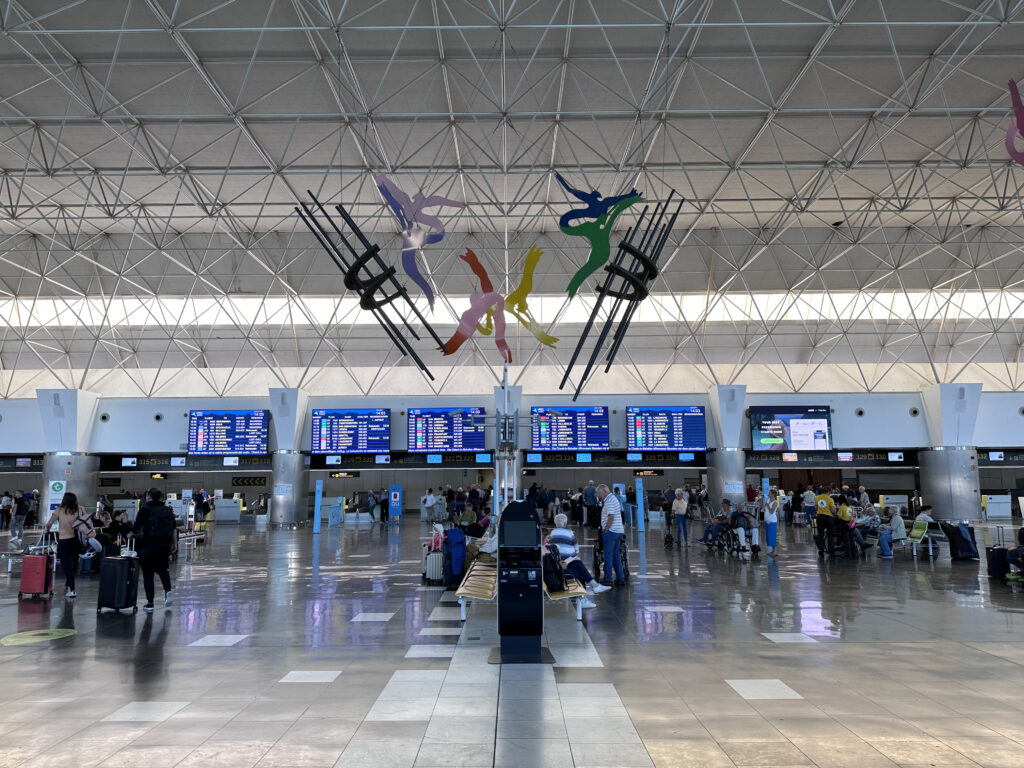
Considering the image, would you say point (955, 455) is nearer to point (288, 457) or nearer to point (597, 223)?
point (597, 223)

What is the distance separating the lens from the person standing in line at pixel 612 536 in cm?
1205

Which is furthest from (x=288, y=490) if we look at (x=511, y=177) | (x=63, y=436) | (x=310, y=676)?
(x=310, y=676)

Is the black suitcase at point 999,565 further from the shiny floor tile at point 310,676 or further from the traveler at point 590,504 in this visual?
the traveler at point 590,504

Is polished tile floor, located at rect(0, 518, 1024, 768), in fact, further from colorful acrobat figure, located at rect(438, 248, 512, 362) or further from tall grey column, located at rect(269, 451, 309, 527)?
tall grey column, located at rect(269, 451, 309, 527)

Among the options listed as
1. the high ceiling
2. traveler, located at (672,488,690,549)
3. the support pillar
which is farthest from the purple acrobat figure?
the support pillar

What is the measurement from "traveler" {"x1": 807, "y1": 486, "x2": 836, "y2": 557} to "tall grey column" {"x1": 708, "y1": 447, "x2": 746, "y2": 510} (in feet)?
39.4

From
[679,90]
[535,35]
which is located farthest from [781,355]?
[535,35]

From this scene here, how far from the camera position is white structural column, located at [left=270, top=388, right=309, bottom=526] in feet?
95.7

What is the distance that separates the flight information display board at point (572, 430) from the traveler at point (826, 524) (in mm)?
13753

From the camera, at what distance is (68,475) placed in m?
29.8

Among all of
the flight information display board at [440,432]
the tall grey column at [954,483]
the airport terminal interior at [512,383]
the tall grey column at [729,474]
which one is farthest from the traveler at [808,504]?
→ the flight information display board at [440,432]

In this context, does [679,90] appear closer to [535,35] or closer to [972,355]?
[535,35]

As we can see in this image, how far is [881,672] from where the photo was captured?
21.9ft

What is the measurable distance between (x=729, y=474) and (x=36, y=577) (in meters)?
23.9
